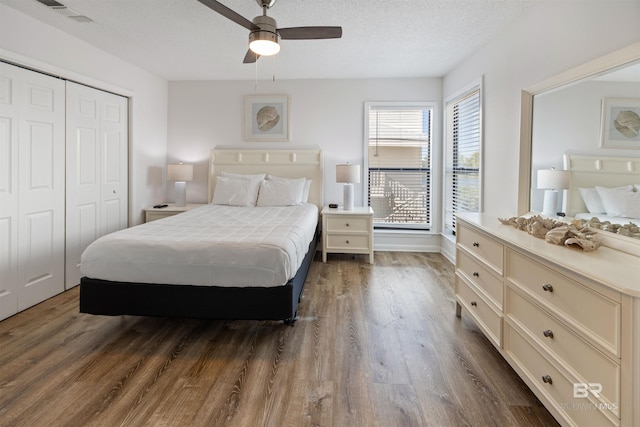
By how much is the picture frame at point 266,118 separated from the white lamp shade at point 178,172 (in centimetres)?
96

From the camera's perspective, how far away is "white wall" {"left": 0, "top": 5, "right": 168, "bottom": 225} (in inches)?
108

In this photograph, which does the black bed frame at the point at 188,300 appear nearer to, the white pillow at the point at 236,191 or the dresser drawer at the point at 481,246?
the dresser drawer at the point at 481,246

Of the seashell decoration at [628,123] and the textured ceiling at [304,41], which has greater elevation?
the textured ceiling at [304,41]

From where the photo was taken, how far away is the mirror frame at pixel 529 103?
1856 millimetres

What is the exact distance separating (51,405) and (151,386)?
44 centimetres

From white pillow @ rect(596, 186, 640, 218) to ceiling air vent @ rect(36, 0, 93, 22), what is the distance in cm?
402

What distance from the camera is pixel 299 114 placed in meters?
4.83

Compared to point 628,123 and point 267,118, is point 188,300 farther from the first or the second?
point 267,118

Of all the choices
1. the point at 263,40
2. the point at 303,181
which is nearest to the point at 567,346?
the point at 263,40

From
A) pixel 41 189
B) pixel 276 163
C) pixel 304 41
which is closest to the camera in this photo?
pixel 41 189

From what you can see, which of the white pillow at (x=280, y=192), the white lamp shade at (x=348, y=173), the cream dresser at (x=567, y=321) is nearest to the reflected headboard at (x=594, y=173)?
the cream dresser at (x=567, y=321)

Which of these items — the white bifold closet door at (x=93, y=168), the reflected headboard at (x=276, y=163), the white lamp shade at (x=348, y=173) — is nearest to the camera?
the white bifold closet door at (x=93, y=168)

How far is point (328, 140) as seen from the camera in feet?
15.9

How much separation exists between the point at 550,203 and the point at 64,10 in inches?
160
